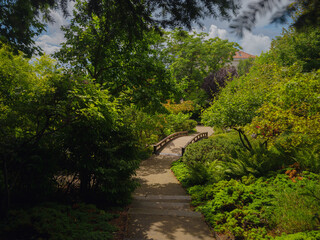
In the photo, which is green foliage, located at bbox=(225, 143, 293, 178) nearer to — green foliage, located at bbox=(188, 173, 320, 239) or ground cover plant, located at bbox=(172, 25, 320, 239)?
ground cover plant, located at bbox=(172, 25, 320, 239)

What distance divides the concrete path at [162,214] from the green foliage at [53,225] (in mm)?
869

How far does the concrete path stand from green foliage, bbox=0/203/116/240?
2.85 ft

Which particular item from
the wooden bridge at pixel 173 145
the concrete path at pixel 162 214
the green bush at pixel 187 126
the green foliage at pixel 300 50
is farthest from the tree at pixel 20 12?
the green bush at pixel 187 126

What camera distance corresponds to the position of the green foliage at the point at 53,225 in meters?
3.82

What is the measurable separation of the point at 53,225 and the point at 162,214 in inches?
125

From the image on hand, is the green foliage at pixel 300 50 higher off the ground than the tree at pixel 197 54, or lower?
lower

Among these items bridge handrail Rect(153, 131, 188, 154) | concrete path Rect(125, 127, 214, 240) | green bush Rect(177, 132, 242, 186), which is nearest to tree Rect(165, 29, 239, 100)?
bridge handrail Rect(153, 131, 188, 154)

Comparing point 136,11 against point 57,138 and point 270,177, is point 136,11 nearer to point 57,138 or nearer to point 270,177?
point 57,138

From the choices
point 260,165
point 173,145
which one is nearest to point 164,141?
point 173,145

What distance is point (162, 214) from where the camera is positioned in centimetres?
614

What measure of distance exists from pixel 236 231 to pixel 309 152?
204 inches

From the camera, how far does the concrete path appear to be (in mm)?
5077

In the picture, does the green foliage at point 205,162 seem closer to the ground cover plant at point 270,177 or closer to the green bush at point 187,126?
the ground cover plant at point 270,177

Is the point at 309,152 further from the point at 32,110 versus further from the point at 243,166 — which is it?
the point at 32,110
